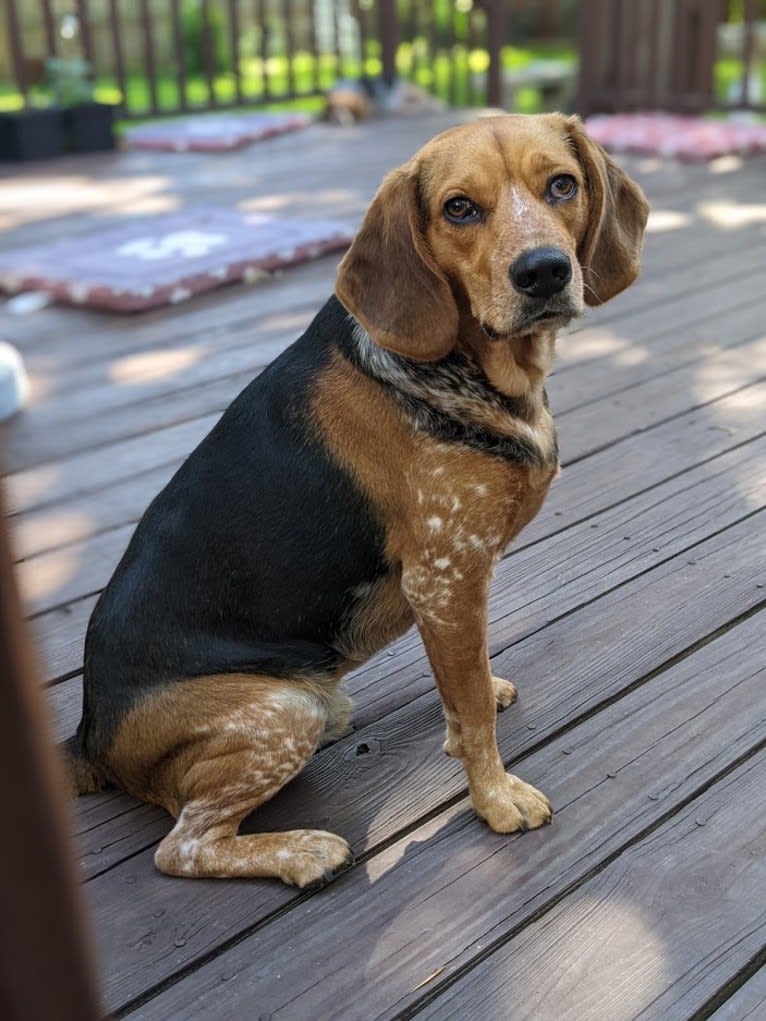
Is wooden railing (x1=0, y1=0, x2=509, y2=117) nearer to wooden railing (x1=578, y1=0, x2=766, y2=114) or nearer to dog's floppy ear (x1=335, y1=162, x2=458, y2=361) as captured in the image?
wooden railing (x1=578, y1=0, x2=766, y2=114)

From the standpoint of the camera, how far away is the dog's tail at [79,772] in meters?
2.41

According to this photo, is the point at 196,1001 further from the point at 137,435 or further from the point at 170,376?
the point at 170,376

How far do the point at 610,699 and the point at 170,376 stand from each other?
101 inches

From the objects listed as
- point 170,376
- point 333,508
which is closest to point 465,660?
point 333,508

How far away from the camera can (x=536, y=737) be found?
101 inches

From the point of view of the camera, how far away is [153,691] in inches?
88.6

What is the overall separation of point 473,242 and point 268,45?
1020 centimetres

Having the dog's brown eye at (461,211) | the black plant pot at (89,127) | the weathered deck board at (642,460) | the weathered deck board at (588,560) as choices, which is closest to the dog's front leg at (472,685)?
the weathered deck board at (588,560)

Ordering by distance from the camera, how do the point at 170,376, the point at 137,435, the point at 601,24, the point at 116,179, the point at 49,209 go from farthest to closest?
the point at 601,24 < the point at 116,179 < the point at 49,209 < the point at 170,376 < the point at 137,435

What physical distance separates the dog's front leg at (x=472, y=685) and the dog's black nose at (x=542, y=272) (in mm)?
566

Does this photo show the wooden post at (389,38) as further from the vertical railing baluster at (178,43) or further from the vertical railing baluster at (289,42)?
the vertical railing baluster at (178,43)

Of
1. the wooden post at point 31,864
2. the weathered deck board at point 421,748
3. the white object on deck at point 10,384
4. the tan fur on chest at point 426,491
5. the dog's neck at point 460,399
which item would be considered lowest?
the weathered deck board at point 421,748

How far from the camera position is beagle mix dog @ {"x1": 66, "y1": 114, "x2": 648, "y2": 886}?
221 centimetres

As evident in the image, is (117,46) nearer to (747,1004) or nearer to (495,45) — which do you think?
(495,45)
